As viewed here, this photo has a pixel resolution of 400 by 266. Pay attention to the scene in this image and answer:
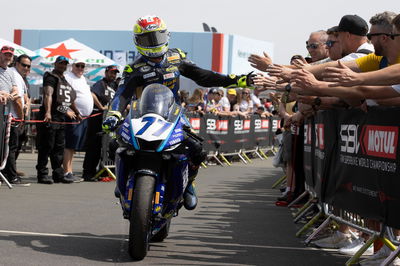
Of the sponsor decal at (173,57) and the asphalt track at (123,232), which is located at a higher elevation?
the sponsor decal at (173,57)

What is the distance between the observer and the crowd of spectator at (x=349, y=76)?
5809mm

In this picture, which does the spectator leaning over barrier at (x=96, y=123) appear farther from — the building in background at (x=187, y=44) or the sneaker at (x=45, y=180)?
the building in background at (x=187, y=44)

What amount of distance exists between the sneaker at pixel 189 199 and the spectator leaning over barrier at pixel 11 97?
5925mm

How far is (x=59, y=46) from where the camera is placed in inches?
1001

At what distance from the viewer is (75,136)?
1475 cm

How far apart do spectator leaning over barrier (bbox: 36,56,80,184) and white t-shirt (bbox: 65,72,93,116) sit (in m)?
0.38

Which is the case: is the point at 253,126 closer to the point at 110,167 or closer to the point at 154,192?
the point at 110,167

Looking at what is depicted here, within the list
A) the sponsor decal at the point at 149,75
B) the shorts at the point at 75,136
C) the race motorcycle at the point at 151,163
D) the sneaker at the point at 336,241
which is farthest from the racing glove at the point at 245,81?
Result: the shorts at the point at 75,136

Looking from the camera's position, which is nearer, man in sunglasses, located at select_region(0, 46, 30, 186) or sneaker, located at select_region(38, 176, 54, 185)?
man in sunglasses, located at select_region(0, 46, 30, 186)

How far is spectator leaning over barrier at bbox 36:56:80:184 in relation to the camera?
14.0 metres

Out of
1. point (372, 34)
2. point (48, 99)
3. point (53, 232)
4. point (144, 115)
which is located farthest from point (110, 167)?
point (372, 34)

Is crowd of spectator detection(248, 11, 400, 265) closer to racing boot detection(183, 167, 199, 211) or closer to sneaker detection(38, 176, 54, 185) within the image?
racing boot detection(183, 167, 199, 211)

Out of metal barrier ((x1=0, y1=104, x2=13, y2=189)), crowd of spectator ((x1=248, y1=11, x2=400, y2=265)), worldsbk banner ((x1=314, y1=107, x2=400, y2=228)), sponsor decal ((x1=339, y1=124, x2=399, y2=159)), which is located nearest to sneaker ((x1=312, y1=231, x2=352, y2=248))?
crowd of spectator ((x1=248, y1=11, x2=400, y2=265))

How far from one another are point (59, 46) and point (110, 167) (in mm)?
10675
